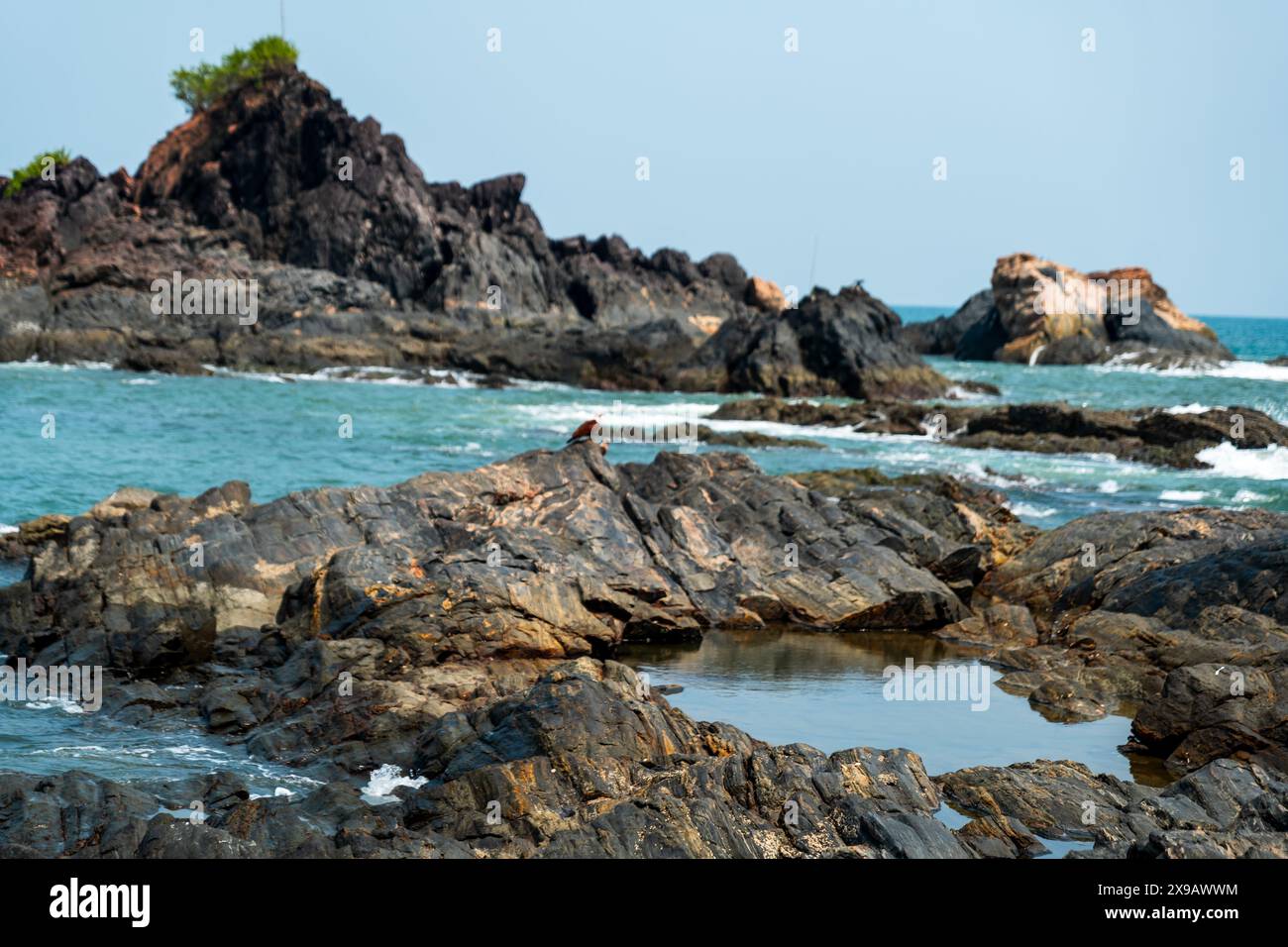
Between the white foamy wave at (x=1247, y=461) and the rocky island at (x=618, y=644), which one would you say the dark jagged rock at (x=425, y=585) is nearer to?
the rocky island at (x=618, y=644)

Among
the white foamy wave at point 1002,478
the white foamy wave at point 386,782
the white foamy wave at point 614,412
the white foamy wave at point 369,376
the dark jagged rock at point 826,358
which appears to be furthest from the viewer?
the white foamy wave at point 369,376

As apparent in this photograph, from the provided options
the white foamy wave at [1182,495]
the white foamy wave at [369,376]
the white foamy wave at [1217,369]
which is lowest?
the white foamy wave at [1182,495]

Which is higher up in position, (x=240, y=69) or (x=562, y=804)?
(x=240, y=69)

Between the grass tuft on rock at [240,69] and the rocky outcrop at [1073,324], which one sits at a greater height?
the grass tuft on rock at [240,69]

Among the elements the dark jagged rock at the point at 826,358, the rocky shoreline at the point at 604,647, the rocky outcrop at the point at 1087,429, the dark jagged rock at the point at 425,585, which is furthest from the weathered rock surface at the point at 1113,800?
the dark jagged rock at the point at 826,358

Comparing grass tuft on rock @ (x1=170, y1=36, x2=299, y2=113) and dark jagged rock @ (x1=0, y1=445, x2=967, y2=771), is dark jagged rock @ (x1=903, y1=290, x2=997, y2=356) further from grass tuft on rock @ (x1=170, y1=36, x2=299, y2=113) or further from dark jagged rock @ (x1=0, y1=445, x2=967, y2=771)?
dark jagged rock @ (x1=0, y1=445, x2=967, y2=771)

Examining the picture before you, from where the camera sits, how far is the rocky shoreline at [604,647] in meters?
9.70

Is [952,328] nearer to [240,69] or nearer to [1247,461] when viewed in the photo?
[240,69]

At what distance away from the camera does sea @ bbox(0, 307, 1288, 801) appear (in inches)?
513

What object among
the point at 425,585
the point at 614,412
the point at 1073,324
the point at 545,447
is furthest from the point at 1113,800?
the point at 1073,324

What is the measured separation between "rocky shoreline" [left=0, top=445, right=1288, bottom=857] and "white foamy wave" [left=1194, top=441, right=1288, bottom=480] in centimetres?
1630

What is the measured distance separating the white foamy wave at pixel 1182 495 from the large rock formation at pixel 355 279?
2865 centimetres

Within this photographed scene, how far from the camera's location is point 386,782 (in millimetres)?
11492

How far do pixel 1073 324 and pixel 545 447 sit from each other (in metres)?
72.1
